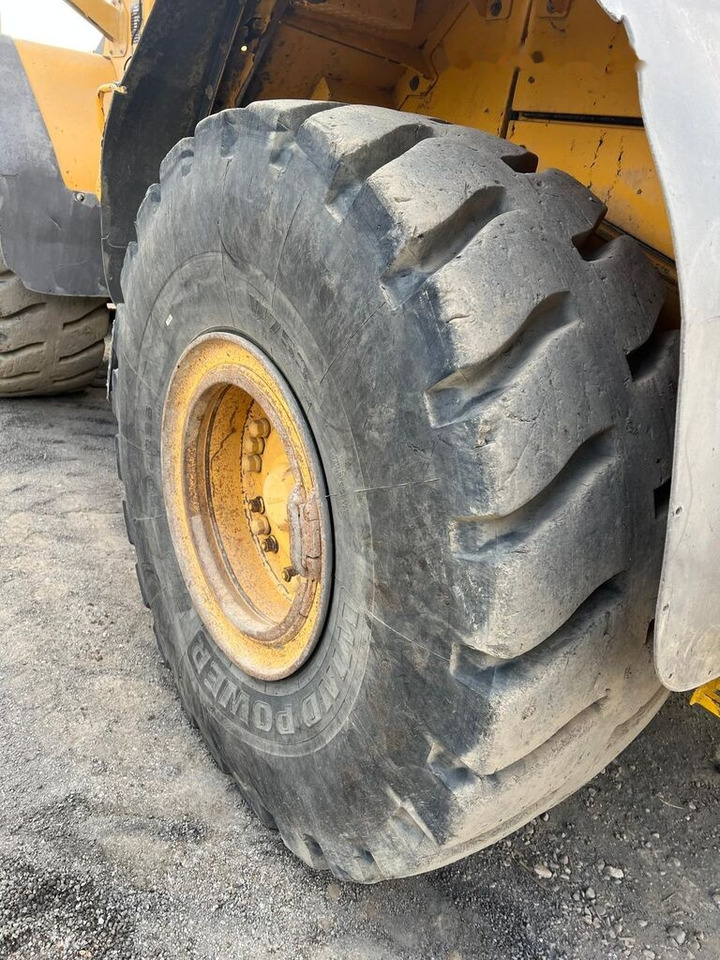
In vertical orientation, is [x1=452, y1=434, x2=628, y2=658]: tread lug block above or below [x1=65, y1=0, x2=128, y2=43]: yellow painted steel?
below

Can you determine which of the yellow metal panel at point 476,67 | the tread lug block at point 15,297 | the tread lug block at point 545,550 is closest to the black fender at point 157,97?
the yellow metal panel at point 476,67

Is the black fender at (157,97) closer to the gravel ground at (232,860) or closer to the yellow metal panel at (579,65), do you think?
the yellow metal panel at (579,65)

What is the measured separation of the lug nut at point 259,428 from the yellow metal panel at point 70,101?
196 centimetres

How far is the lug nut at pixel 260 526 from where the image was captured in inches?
78.2

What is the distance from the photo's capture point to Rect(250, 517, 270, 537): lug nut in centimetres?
199

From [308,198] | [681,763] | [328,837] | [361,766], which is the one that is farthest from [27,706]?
[681,763]

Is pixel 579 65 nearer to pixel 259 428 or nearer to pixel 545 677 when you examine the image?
pixel 259 428

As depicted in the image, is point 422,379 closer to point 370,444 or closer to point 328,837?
point 370,444

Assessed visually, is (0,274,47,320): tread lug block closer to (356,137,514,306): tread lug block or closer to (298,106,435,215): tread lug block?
(298,106,435,215): tread lug block

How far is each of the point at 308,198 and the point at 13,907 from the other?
1.50m

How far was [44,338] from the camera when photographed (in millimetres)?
3729

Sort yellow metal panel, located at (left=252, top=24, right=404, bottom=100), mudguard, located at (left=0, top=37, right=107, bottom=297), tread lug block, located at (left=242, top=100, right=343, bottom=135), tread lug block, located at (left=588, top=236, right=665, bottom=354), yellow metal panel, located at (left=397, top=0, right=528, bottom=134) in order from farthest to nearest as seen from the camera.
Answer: mudguard, located at (left=0, top=37, right=107, bottom=297)
yellow metal panel, located at (left=252, top=24, right=404, bottom=100)
yellow metal panel, located at (left=397, top=0, right=528, bottom=134)
tread lug block, located at (left=242, top=100, right=343, bottom=135)
tread lug block, located at (left=588, top=236, right=665, bottom=354)

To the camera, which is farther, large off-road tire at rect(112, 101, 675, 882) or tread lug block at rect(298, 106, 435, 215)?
tread lug block at rect(298, 106, 435, 215)

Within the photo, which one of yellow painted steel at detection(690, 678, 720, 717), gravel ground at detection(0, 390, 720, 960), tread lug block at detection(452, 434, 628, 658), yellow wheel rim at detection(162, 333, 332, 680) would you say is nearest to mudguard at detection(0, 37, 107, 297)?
gravel ground at detection(0, 390, 720, 960)
